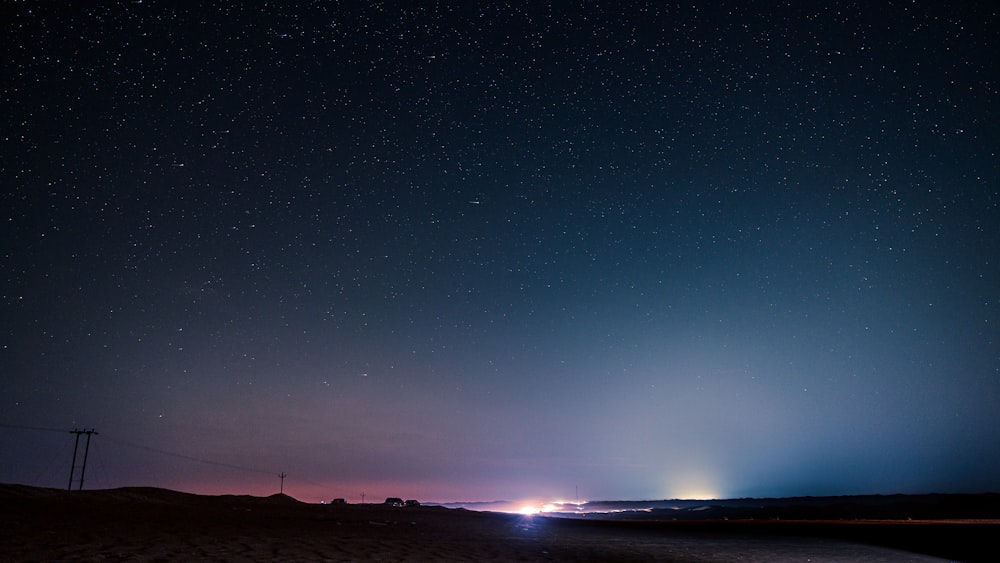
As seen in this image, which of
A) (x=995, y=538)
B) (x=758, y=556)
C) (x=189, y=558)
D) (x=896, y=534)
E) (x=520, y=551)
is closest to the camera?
(x=189, y=558)

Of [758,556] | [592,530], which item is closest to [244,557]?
[758,556]

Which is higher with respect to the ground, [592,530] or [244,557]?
[244,557]

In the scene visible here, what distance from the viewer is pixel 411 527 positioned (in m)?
19.8

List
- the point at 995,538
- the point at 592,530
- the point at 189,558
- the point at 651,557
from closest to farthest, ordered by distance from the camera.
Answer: the point at 189,558 → the point at 651,557 → the point at 995,538 → the point at 592,530

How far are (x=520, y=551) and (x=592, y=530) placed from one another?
11650 mm

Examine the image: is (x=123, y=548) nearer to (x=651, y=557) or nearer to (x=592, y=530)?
(x=651, y=557)

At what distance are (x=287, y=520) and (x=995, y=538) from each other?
81.8 ft

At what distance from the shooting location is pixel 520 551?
14.7 meters

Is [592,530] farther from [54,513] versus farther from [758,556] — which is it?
[54,513]

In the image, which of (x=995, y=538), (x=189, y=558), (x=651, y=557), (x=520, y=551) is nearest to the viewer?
(x=189, y=558)

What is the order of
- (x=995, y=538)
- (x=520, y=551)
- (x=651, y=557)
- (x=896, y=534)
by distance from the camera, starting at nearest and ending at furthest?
(x=520, y=551)
(x=651, y=557)
(x=995, y=538)
(x=896, y=534)

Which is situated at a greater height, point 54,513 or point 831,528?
point 54,513

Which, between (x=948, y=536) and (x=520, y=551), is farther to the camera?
(x=948, y=536)

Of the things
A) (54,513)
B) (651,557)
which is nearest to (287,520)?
(54,513)
